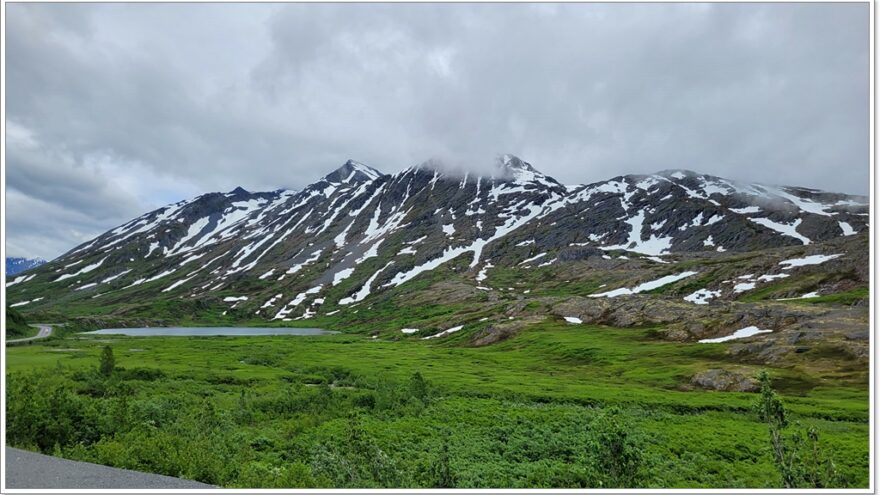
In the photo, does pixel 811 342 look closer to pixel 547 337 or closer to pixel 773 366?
pixel 773 366

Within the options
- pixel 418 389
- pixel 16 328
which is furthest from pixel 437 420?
pixel 16 328

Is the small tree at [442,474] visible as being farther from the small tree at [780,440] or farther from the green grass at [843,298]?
the green grass at [843,298]

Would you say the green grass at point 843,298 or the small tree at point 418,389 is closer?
the small tree at point 418,389

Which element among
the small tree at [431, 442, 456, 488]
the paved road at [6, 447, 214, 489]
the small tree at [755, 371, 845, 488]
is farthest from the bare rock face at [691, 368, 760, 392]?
the paved road at [6, 447, 214, 489]

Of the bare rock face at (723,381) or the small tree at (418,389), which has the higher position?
the small tree at (418,389)

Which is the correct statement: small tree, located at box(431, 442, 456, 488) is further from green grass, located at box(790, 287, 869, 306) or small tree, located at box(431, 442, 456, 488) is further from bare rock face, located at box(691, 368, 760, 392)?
green grass, located at box(790, 287, 869, 306)

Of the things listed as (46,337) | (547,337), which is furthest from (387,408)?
(46,337)

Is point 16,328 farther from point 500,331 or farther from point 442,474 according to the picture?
point 442,474

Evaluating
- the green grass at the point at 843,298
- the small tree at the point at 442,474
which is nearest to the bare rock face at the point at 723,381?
the green grass at the point at 843,298
